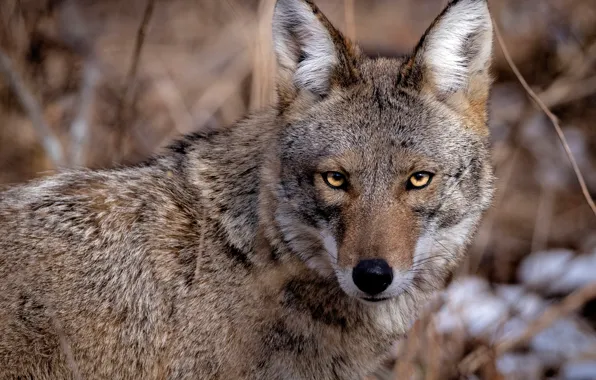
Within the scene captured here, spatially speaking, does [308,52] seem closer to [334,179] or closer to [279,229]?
[334,179]

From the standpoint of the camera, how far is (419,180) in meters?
4.20

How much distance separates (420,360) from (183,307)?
202 centimetres

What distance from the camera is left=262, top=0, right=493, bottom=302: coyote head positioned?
4.08 metres

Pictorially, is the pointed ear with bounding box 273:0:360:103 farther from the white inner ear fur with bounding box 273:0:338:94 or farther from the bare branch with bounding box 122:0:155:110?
the bare branch with bounding box 122:0:155:110

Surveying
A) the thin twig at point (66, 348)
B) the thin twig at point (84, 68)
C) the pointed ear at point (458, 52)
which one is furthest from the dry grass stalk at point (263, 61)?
the thin twig at point (66, 348)

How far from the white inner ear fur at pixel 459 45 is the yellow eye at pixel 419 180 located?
0.56 metres

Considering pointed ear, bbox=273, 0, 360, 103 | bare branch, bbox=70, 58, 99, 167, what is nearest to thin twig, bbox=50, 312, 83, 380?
pointed ear, bbox=273, 0, 360, 103

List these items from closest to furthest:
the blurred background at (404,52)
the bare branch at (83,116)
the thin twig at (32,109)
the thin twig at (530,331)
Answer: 1. the thin twig at (530,331)
2. the blurred background at (404,52)
3. the thin twig at (32,109)
4. the bare branch at (83,116)

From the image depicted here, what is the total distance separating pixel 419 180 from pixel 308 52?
894 mm

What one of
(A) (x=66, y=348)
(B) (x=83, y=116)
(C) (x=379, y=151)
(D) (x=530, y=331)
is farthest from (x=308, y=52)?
(B) (x=83, y=116)

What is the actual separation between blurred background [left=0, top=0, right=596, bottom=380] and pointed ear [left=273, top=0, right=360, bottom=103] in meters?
1.26

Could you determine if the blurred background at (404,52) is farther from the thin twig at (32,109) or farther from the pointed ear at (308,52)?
the pointed ear at (308,52)

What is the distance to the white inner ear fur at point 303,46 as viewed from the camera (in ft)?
14.4

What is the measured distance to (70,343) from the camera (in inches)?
169
